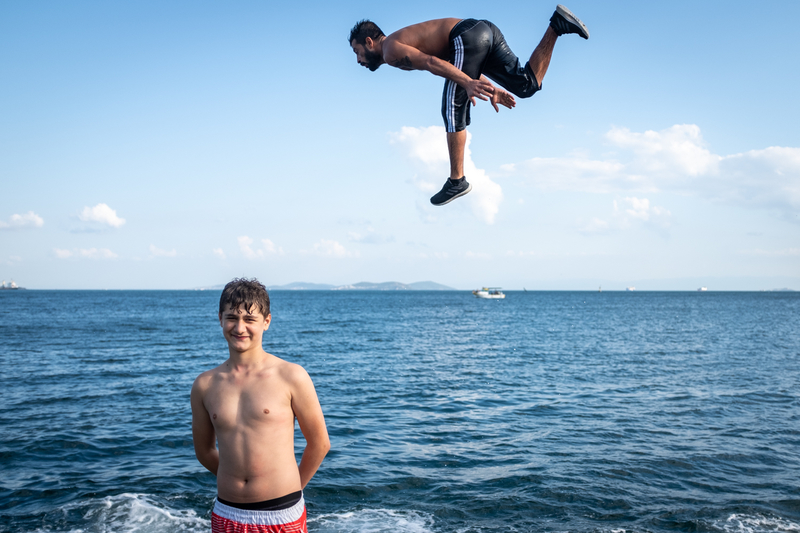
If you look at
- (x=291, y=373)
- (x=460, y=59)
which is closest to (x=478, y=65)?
(x=460, y=59)

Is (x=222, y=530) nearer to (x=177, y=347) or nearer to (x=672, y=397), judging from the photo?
(x=672, y=397)

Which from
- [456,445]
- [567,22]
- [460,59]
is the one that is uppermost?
[567,22]

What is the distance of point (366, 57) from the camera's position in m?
4.14

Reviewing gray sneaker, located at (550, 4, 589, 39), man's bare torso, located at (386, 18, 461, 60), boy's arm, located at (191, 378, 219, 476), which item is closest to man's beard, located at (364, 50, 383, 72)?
man's bare torso, located at (386, 18, 461, 60)

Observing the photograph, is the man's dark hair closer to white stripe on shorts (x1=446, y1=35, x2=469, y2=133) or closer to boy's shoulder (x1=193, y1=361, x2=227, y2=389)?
white stripe on shorts (x1=446, y1=35, x2=469, y2=133)

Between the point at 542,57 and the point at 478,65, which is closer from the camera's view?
the point at 478,65

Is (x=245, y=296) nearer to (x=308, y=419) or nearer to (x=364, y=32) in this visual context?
(x=308, y=419)

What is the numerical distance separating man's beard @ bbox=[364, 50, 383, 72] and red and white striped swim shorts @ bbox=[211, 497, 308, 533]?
3.27 metres

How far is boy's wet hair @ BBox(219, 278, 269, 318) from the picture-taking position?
3852 millimetres

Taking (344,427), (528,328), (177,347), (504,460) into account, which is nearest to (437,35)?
(504,460)

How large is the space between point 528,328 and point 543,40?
60791 mm

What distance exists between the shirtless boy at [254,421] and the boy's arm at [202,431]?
3.6 inches

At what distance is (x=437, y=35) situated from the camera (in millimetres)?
4133

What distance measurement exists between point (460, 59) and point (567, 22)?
0.82 metres
